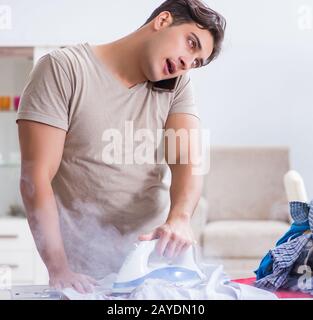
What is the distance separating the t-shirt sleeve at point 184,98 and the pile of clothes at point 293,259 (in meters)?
0.22

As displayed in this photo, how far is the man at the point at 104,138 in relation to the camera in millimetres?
980

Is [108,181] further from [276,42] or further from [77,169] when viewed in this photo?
[276,42]

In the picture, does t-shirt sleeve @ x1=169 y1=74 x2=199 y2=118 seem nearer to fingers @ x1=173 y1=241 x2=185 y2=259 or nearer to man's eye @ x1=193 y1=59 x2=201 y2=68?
man's eye @ x1=193 y1=59 x2=201 y2=68

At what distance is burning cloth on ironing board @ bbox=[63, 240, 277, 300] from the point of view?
95cm

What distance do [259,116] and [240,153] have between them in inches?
2.6

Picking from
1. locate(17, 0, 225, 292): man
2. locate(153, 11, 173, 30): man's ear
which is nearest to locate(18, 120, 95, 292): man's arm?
locate(17, 0, 225, 292): man

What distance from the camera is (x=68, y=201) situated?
0.99 metres

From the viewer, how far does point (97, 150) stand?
988 mm

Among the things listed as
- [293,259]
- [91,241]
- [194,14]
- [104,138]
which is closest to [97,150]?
[104,138]

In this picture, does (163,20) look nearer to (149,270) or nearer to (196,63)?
(196,63)

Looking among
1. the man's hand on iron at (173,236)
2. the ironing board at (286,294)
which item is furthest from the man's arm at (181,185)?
the ironing board at (286,294)

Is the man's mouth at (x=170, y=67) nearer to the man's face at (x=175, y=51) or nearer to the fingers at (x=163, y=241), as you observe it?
the man's face at (x=175, y=51)
